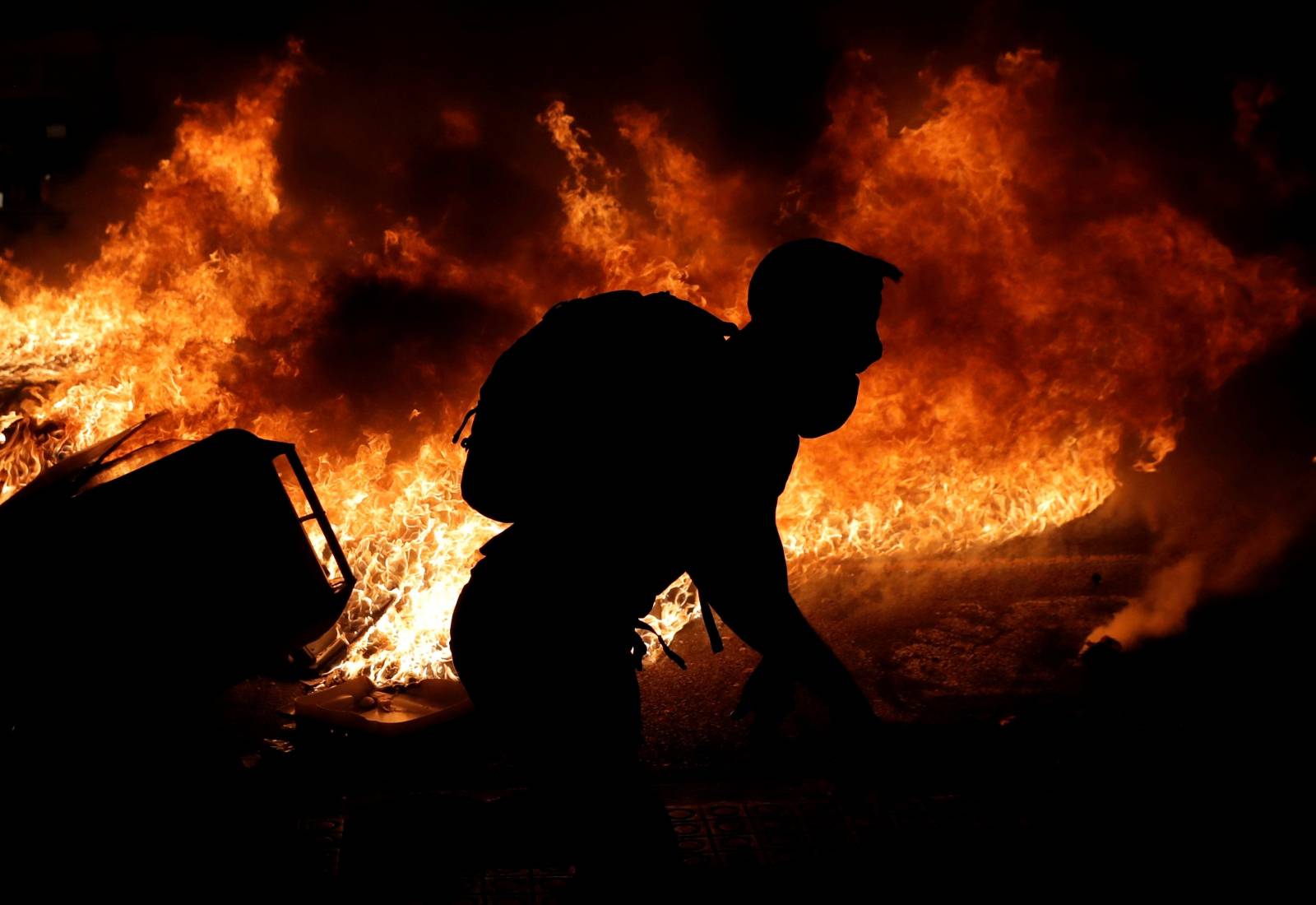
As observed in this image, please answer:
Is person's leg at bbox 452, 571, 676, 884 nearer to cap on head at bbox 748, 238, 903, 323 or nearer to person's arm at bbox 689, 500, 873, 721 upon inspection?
person's arm at bbox 689, 500, 873, 721

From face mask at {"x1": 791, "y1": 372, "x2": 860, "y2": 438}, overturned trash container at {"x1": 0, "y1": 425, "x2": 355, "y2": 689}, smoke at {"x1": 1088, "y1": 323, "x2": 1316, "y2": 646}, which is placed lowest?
smoke at {"x1": 1088, "y1": 323, "x2": 1316, "y2": 646}

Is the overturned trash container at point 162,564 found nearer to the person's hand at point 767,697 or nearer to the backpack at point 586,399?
the backpack at point 586,399

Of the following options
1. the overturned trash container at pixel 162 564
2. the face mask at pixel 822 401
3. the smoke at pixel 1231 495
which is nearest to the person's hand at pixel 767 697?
the face mask at pixel 822 401

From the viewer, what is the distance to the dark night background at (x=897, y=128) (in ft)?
12.3

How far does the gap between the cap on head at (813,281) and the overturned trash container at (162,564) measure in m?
3.16

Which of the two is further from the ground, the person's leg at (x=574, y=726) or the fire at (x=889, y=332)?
the fire at (x=889, y=332)

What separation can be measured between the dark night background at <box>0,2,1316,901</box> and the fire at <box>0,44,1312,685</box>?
0.68 meters

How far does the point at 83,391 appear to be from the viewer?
311 inches

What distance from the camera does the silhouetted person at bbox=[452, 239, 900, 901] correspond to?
1.98m

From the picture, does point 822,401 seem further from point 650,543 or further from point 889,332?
point 889,332

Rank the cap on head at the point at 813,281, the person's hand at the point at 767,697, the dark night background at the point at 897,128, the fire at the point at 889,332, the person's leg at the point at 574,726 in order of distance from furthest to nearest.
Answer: the fire at the point at 889,332 < the dark night background at the point at 897,128 < the person's hand at the point at 767,697 < the person's leg at the point at 574,726 < the cap on head at the point at 813,281

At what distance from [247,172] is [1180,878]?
35.2ft

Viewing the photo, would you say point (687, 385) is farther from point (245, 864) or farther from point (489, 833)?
point (245, 864)

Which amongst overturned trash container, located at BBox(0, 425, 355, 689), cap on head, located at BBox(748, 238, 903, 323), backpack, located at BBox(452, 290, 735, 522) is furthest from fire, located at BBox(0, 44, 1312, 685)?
cap on head, located at BBox(748, 238, 903, 323)
